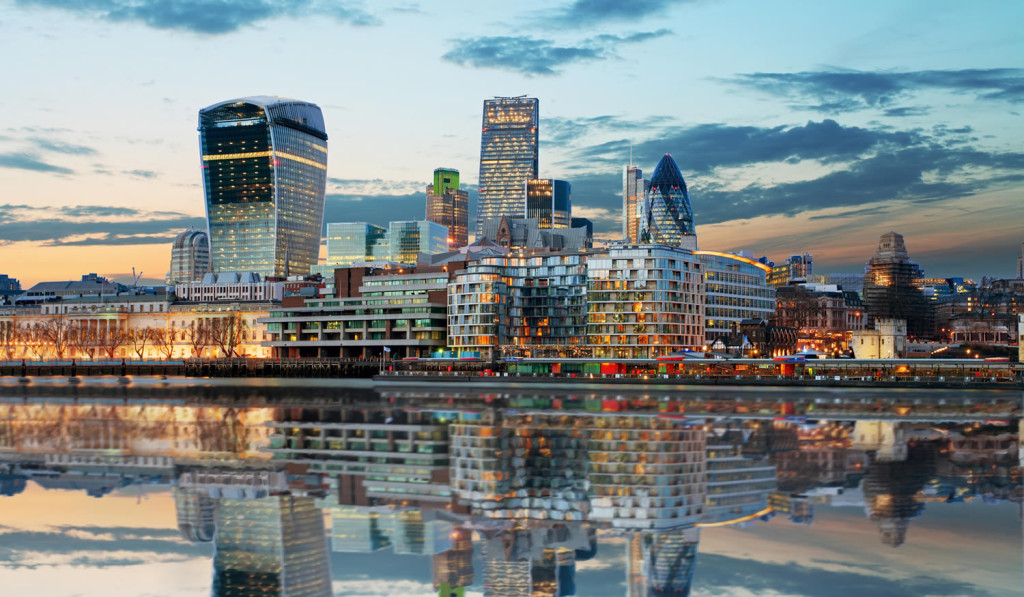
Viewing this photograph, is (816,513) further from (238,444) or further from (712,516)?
(238,444)

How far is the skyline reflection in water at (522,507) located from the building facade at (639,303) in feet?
318

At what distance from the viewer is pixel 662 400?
100875mm

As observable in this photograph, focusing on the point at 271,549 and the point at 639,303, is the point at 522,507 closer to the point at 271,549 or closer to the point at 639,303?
the point at 271,549

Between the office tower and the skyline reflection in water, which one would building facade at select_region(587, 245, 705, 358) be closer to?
the skyline reflection in water

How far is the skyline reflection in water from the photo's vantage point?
85.1ft

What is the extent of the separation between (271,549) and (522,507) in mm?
9717

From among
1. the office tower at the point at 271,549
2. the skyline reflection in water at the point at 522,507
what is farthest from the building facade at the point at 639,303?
the office tower at the point at 271,549

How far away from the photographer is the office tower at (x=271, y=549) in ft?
83.2

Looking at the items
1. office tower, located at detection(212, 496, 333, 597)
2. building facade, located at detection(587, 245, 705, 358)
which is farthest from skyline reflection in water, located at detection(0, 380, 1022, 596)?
building facade, located at detection(587, 245, 705, 358)

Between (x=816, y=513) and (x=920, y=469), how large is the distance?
13553 millimetres

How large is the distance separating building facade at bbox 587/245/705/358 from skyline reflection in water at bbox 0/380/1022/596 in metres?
96.9

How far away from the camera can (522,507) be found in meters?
34.7

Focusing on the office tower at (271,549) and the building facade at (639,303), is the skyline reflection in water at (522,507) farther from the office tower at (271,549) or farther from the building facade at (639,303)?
the building facade at (639,303)

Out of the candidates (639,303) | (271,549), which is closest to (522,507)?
(271,549)
